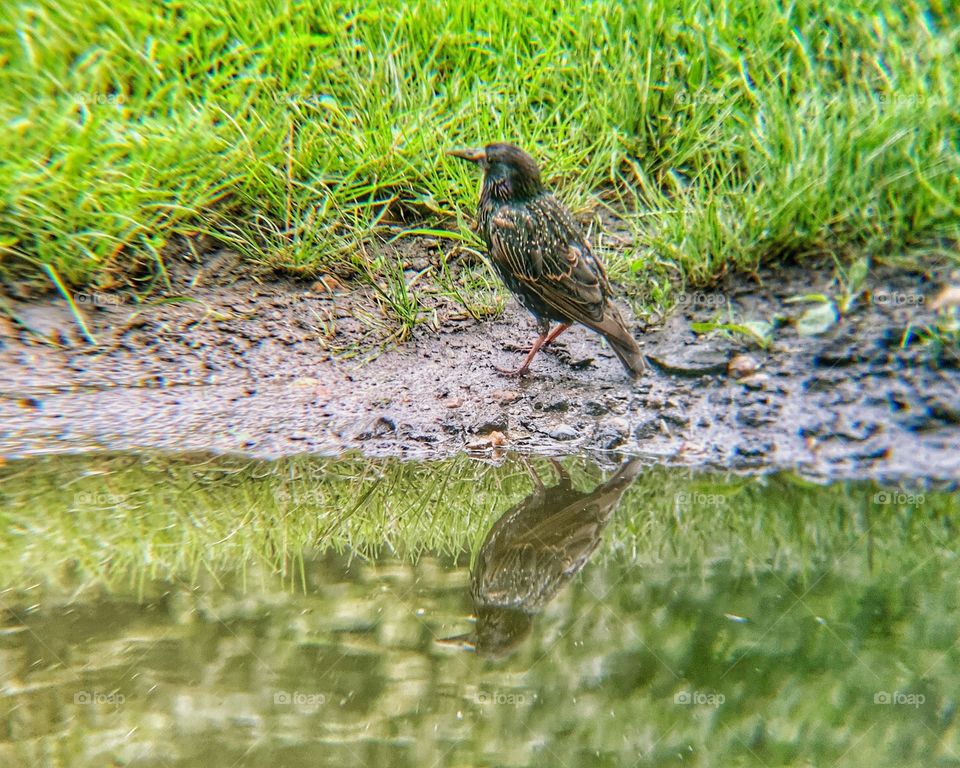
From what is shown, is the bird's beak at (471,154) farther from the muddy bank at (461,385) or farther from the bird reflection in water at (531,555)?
the bird reflection in water at (531,555)

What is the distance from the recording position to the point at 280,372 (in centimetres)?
444

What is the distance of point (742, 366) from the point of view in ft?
13.3

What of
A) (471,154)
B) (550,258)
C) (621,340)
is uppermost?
(471,154)

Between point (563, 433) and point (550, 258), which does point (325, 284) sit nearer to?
point (550, 258)

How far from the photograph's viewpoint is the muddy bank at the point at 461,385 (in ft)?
12.3

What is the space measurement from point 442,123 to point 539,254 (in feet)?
4.44

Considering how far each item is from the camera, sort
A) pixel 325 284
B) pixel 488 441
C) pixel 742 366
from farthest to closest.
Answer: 1. pixel 325 284
2. pixel 742 366
3. pixel 488 441

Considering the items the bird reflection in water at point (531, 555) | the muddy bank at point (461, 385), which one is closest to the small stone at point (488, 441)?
the muddy bank at point (461, 385)

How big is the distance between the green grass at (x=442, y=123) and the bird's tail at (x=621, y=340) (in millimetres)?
494

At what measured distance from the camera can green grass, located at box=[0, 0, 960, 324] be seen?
4.32m

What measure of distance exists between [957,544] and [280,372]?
311cm

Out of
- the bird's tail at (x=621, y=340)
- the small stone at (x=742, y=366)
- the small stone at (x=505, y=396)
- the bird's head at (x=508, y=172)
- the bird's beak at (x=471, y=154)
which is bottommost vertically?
the small stone at (x=505, y=396)

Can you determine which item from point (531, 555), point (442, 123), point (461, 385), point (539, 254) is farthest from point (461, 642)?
point (442, 123)

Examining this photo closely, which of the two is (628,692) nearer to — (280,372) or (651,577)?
(651,577)
